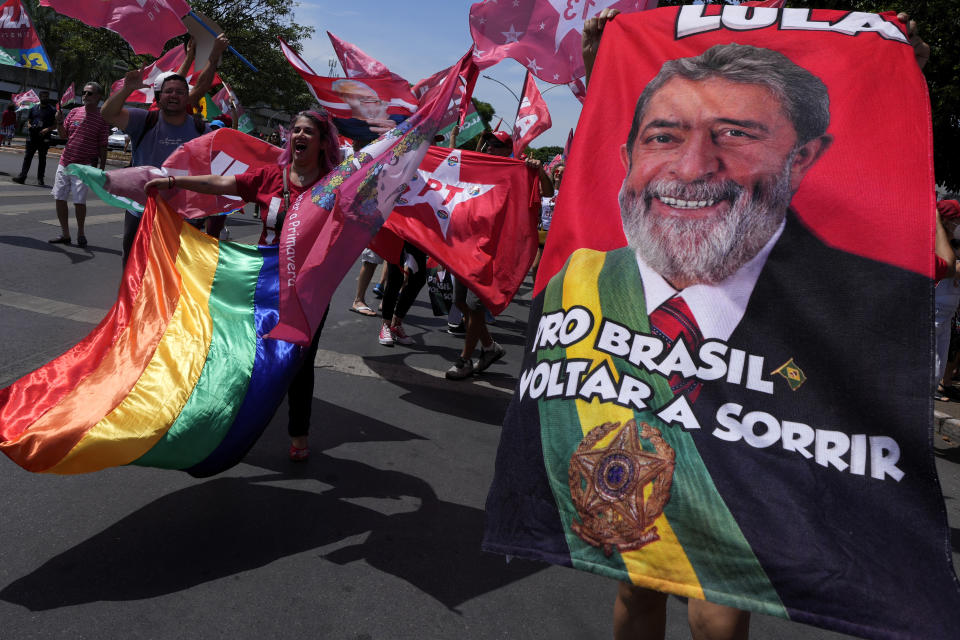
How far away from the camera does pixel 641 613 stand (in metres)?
2.31

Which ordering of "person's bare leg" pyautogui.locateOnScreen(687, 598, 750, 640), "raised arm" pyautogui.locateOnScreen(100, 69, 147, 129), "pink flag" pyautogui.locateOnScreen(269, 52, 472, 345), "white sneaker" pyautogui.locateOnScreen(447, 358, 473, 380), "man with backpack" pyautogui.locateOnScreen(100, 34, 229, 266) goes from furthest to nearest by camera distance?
"white sneaker" pyautogui.locateOnScreen(447, 358, 473, 380) < "man with backpack" pyautogui.locateOnScreen(100, 34, 229, 266) < "raised arm" pyautogui.locateOnScreen(100, 69, 147, 129) < "pink flag" pyautogui.locateOnScreen(269, 52, 472, 345) < "person's bare leg" pyautogui.locateOnScreen(687, 598, 750, 640)

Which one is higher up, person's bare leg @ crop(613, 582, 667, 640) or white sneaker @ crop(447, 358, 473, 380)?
white sneaker @ crop(447, 358, 473, 380)

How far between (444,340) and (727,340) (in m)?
6.11

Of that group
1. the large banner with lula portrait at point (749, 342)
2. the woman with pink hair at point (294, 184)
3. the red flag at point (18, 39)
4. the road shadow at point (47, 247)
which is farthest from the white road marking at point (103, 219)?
the large banner with lula portrait at point (749, 342)

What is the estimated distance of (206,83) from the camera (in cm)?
579

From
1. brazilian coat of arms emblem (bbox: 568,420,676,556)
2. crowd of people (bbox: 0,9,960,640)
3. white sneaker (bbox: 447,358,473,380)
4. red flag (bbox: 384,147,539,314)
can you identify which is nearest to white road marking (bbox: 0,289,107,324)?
crowd of people (bbox: 0,9,960,640)

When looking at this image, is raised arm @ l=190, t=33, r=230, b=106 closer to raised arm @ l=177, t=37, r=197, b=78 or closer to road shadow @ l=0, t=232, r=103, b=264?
raised arm @ l=177, t=37, r=197, b=78

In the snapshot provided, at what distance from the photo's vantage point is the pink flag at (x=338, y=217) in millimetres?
3434

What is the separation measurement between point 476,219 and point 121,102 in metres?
2.63

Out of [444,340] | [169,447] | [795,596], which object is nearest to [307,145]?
[169,447]

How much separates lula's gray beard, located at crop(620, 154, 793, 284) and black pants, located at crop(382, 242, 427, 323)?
508 cm

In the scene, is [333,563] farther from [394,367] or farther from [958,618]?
[394,367]

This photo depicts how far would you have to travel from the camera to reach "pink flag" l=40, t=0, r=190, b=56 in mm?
5883

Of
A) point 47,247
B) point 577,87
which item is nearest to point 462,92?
point 577,87
